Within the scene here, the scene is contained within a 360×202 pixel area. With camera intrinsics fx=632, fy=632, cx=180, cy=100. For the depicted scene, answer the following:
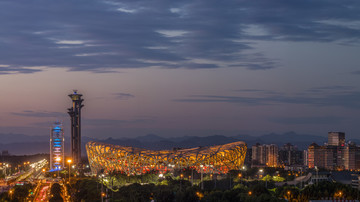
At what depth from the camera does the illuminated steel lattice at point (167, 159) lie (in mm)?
111312

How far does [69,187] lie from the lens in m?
92.0

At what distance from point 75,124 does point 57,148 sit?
9584 mm

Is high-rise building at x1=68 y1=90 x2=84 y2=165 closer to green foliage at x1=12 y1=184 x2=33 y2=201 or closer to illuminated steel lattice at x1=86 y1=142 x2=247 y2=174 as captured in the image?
illuminated steel lattice at x1=86 y1=142 x2=247 y2=174

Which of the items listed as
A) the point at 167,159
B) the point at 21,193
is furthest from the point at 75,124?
the point at 21,193

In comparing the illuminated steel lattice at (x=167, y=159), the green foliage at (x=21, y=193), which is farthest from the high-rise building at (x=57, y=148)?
the green foliage at (x=21, y=193)

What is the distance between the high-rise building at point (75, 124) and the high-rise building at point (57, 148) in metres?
3.65

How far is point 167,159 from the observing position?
111688 millimetres

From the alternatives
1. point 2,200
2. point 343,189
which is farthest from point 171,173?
point 343,189

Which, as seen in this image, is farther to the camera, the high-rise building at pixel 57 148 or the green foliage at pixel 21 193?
the high-rise building at pixel 57 148

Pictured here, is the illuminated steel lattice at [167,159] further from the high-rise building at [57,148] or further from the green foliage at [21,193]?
the high-rise building at [57,148]

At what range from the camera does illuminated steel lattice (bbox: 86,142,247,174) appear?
111 meters

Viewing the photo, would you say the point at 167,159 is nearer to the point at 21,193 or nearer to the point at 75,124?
the point at 21,193

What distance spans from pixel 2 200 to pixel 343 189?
35.8 metres

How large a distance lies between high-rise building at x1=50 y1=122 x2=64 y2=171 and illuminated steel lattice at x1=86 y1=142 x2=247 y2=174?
144 ft
